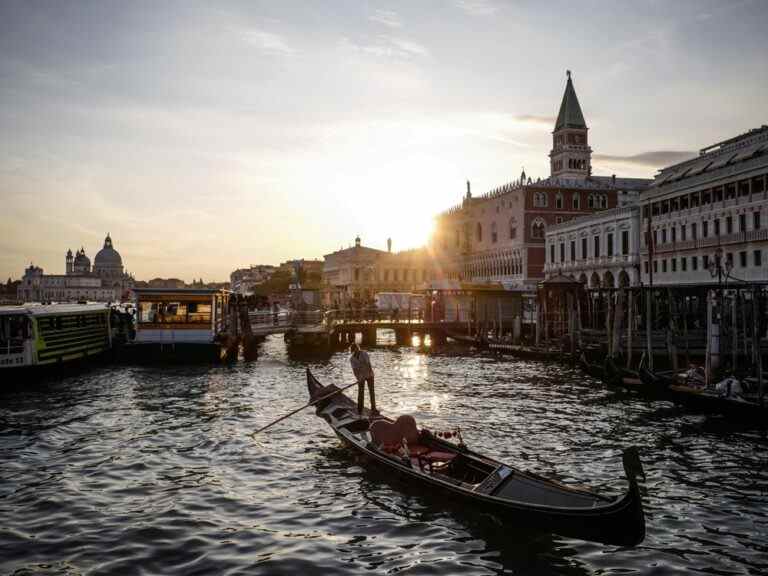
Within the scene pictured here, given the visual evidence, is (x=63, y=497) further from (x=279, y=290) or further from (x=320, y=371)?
(x=279, y=290)

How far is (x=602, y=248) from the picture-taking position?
59.2 metres

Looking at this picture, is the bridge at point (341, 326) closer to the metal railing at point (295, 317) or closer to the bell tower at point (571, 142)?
the metal railing at point (295, 317)

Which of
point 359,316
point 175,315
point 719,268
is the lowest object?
point 359,316

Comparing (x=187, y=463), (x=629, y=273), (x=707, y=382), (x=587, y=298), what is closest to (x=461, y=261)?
(x=629, y=273)

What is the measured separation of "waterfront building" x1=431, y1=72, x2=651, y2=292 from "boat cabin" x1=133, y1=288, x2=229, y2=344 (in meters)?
39.1

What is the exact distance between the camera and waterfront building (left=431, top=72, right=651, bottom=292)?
73375 mm

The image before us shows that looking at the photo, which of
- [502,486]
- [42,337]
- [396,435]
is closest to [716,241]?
[396,435]

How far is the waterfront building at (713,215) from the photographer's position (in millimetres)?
40188

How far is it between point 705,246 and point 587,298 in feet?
27.6

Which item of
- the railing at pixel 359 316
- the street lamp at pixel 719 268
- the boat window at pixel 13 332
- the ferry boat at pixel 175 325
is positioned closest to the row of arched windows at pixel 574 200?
the railing at pixel 359 316

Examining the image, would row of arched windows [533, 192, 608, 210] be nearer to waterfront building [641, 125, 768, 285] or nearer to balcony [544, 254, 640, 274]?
balcony [544, 254, 640, 274]

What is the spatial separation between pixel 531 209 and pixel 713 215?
29490mm

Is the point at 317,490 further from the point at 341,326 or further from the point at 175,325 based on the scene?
the point at 341,326

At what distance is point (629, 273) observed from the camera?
55.7 m
